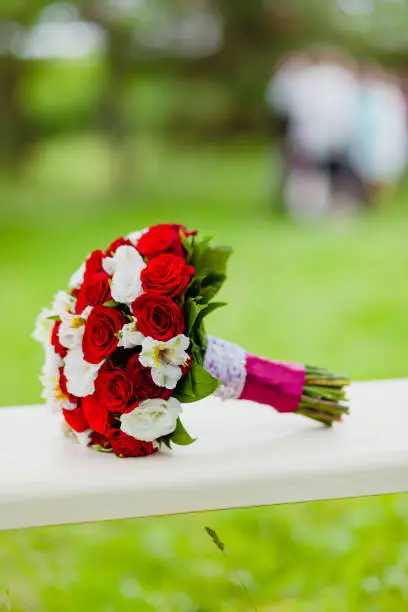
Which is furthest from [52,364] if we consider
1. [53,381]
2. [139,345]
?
[139,345]

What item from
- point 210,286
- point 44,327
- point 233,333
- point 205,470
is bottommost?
point 233,333

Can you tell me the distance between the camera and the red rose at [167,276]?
1442 mm

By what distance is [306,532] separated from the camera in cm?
221

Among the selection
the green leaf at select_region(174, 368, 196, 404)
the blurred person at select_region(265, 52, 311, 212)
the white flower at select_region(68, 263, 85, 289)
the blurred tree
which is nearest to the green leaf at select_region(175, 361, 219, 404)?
the green leaf at select_region(174, 368, 196, 404)

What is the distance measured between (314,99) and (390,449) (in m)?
5.02

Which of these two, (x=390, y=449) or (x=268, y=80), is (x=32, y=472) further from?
(x=268, y=80)

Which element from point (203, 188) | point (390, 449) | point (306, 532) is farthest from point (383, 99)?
point (390, 449)

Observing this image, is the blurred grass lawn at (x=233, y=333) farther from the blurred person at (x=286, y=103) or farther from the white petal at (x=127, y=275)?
the white petal at (x=127, y=275)

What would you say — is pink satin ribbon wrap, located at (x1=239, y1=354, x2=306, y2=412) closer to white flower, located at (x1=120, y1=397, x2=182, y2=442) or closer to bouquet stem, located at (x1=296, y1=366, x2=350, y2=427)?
bouquet stem, located at (x1=296, y1=366, x2=350, y2=427)

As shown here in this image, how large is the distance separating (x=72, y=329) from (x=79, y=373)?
0.06 metres

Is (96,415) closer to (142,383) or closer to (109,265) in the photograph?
(142,383)

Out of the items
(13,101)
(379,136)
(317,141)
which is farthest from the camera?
(13,101)

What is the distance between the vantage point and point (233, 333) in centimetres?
399

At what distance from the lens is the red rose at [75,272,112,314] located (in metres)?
1.48
